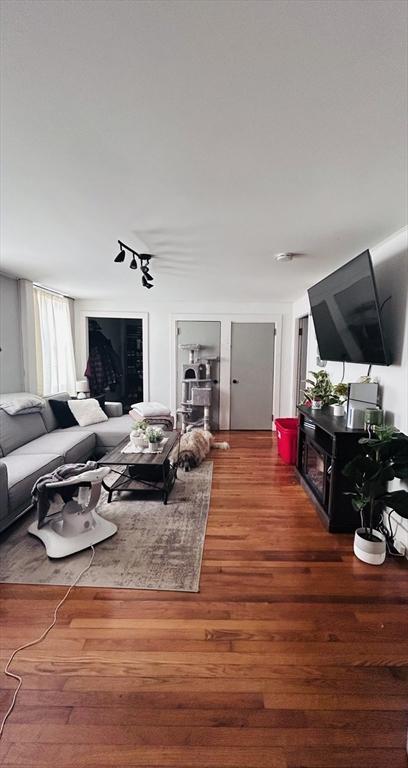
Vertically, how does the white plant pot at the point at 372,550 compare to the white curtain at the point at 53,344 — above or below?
below

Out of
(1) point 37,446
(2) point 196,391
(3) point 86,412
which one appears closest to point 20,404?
(1) point 37,446

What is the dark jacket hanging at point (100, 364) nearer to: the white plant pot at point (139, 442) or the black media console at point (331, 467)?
the white plant pot at point (139, 442)

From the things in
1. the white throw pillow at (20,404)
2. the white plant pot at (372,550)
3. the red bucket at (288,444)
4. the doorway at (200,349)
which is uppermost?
the doorway at (200,349)

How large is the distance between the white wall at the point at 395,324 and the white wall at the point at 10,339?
3.92m

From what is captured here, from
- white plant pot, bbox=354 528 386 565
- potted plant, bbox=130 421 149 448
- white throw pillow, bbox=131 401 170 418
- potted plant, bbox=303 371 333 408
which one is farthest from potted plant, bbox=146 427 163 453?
white plant pot, bbox=354 528 386 565

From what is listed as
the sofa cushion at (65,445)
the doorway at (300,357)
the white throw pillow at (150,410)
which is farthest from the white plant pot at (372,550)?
the doorway at (300,357)

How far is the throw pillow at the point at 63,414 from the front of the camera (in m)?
3.86

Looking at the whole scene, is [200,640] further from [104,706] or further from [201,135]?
[201,135]

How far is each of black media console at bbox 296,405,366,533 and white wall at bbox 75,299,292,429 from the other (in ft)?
7.42

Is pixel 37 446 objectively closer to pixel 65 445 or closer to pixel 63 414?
pixel 65 445

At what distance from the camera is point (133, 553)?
6.78 feet

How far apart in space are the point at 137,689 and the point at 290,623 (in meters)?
0.77

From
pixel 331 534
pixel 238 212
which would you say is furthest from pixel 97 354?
pixel 331 534

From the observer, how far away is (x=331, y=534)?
2.34 metres
